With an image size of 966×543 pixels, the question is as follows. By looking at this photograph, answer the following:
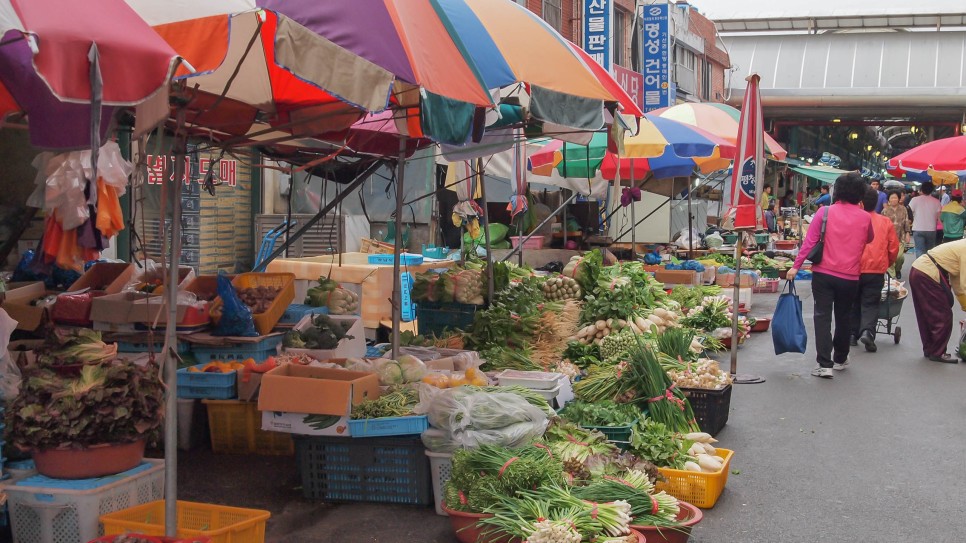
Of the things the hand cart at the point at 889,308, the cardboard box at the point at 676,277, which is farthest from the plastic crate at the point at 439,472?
the cardboard box at the point at 676,277

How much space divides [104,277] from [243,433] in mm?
2294

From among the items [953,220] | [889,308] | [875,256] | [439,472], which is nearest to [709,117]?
[889,308]

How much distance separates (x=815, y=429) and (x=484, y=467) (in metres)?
4.20

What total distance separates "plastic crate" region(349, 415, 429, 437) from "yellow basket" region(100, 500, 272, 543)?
1153 mm

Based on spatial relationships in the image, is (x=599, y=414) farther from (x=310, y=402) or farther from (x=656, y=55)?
(x=656, y=55)

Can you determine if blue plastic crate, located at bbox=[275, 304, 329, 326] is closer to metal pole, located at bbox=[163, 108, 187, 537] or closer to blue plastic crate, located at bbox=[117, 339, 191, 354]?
blue plastic crate, located at bbox=[117, 339, 191, 354]

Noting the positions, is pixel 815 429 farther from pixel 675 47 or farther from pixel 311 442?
pixel 675 47

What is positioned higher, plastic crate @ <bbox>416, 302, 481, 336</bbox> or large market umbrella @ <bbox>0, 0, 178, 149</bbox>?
large market umbrella @ <bbox>0, 0, 178, 149</bbox>

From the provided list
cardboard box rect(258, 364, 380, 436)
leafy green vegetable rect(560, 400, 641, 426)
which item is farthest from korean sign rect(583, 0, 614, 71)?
cardboard box rect(258, 364, 380, 436)

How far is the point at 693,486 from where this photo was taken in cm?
629

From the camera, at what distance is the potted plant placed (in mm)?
4984

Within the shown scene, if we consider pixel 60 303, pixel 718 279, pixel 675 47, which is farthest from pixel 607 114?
pixel 675 47

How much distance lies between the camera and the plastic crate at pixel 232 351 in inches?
302

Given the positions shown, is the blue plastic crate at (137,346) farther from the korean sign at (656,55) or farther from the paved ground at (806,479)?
the korean sign at (656,55)
